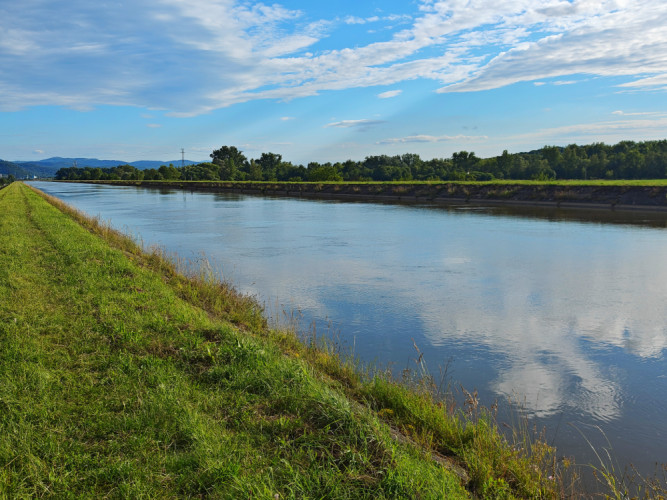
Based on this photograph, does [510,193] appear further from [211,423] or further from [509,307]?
[211,423]

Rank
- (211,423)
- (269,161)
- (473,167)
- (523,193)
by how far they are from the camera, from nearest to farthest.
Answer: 1. (211,423)
2. (523,193)
3. (473,167)
4. (269,161)

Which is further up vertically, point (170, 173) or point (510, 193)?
point (170, 173)

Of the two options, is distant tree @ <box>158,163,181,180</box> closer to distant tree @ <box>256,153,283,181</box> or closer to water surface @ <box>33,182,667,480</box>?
Result: distant tree @ <box>256,153,283,181</box>

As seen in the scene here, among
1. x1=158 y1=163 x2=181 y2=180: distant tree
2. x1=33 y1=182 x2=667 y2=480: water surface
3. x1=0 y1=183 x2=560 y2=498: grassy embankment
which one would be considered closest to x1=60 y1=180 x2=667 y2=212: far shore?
x1=33 y1=182 x2=667 y2=480: water surface

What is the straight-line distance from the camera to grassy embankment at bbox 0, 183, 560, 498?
125 inches

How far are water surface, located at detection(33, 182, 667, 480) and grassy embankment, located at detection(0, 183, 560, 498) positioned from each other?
117 cm

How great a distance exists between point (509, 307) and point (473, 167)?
9193 cm

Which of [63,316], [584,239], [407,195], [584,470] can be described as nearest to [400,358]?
[584,470]

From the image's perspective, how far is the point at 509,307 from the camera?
941cm

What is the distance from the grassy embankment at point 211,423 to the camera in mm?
3188

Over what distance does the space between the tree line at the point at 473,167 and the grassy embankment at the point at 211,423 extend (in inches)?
2366

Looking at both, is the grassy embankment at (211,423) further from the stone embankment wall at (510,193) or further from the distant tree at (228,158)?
the distant tree at (228,158)

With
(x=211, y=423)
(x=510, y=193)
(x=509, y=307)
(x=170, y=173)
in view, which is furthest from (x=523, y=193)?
(x=170, y=173)

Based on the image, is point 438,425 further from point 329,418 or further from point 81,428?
point 81,428
